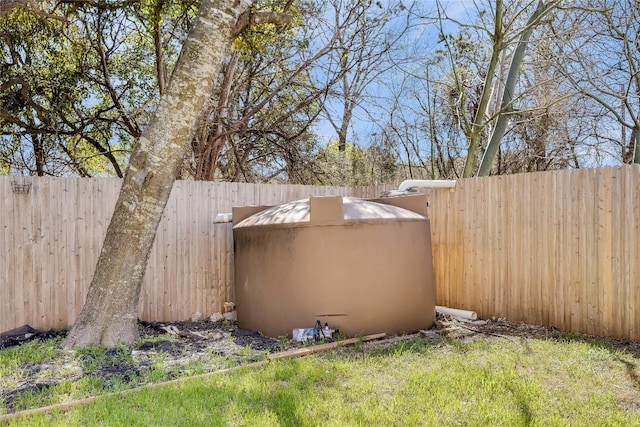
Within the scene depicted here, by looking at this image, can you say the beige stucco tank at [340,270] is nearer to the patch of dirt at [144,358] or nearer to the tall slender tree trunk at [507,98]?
the patch of dirt at [144,358]

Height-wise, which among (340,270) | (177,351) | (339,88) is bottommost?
(177,351)

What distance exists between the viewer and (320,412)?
281 cm

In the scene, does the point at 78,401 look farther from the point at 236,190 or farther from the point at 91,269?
the point at 236,190

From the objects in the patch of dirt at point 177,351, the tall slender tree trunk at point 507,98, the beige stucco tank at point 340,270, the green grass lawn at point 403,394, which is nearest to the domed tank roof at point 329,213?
the beige stucco tank at point 340,270

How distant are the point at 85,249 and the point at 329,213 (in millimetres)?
2783

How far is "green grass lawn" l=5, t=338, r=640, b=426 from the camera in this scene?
270cm

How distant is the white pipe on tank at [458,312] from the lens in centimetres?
553

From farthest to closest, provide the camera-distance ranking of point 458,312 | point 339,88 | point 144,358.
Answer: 1. point 339,88
2. point 458,312
3. point 144,358

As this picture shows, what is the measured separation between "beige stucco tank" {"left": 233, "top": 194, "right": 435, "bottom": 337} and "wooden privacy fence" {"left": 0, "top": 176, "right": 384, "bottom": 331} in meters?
1.06

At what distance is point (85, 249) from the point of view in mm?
5324

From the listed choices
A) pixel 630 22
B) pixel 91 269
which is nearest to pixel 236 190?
pixel 91 269

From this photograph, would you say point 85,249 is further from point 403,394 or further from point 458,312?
point 458,312

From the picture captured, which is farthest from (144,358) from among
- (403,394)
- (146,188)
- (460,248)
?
(460,248)

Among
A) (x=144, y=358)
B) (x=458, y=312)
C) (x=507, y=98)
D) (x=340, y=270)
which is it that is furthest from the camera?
(x=507, y=98)
